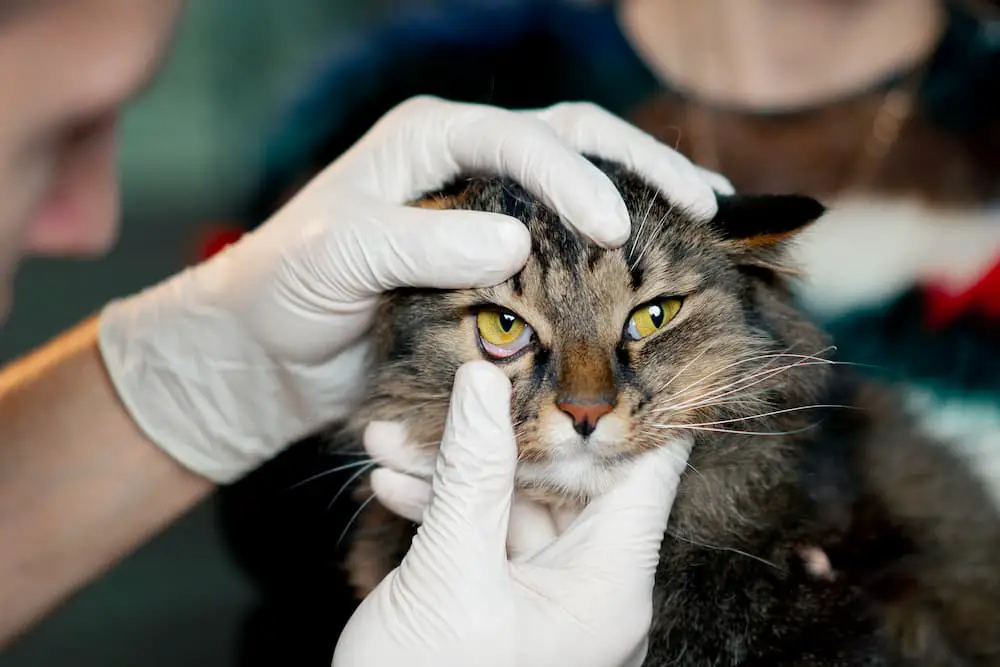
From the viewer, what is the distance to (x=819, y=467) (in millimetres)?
1136

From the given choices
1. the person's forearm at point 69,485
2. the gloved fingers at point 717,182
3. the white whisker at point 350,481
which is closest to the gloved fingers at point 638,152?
the gloved fingers at point 717,182

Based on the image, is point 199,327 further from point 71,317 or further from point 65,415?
point 71,317

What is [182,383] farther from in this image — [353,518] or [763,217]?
[763,217]

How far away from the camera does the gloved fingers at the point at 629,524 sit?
0.99 metres

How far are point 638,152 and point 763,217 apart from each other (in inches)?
8.0

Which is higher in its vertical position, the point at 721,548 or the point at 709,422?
the point at 709,422

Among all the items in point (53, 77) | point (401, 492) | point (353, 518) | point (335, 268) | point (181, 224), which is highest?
point (53, 77)

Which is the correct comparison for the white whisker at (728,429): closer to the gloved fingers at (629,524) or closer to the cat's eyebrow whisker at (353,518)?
the gloved fingers at (629,524)

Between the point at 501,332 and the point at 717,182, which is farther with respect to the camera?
the point at 717,182

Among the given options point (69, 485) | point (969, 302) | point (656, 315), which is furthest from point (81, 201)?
point (969, 302)

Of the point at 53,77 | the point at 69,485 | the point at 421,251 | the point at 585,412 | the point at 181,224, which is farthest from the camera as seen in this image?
the point at 181,224

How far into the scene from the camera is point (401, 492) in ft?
3.61

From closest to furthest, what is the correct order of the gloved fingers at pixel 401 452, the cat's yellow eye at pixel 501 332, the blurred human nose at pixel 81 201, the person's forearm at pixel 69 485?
the blurred human nose at pixel 81 201 < the cat's yellow eye at pixel 501 332 < the gloved fingers at pixel 401 452 < the person's forearm at pixel 69 485

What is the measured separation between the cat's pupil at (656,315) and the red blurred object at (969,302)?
2.15ft
